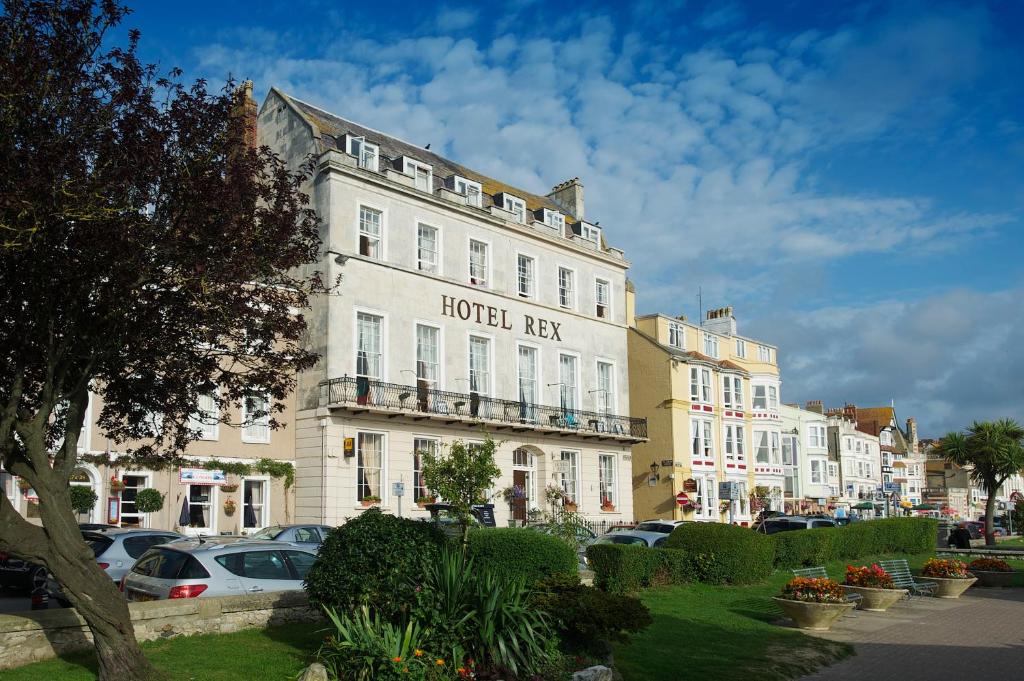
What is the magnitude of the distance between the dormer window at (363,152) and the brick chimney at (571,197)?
14574mm

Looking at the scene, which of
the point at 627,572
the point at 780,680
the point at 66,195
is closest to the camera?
the point at 66,195

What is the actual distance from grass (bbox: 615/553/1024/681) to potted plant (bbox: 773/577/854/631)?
1.37ft

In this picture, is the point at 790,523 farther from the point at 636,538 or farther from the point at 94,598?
the point at 94,598

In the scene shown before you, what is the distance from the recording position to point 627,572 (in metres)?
19.2

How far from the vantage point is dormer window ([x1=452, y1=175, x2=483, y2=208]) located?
1471 inches

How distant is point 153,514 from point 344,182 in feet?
41.2

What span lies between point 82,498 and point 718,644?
1820cm

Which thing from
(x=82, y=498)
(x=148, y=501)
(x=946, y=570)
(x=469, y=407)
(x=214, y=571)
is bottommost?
(x=946, y=570)

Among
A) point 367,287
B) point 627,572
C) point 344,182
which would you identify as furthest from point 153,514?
point 627,572

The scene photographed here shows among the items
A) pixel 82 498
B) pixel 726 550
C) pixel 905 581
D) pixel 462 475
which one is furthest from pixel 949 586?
pixel 82 498

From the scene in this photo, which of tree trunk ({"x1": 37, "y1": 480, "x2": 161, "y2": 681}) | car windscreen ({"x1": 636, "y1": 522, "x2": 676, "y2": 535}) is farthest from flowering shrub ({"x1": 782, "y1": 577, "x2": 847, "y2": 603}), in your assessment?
car windscreen ({"x1": 636, "y1": 522, "x2": 676, "y2": 535})

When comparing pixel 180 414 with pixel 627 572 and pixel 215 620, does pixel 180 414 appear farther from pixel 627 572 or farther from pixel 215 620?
pixel 627 572

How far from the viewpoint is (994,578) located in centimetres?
2506

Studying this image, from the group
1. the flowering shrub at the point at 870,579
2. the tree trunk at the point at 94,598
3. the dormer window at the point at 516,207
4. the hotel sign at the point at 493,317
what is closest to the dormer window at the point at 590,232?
the dormer window at the point at 516,207
